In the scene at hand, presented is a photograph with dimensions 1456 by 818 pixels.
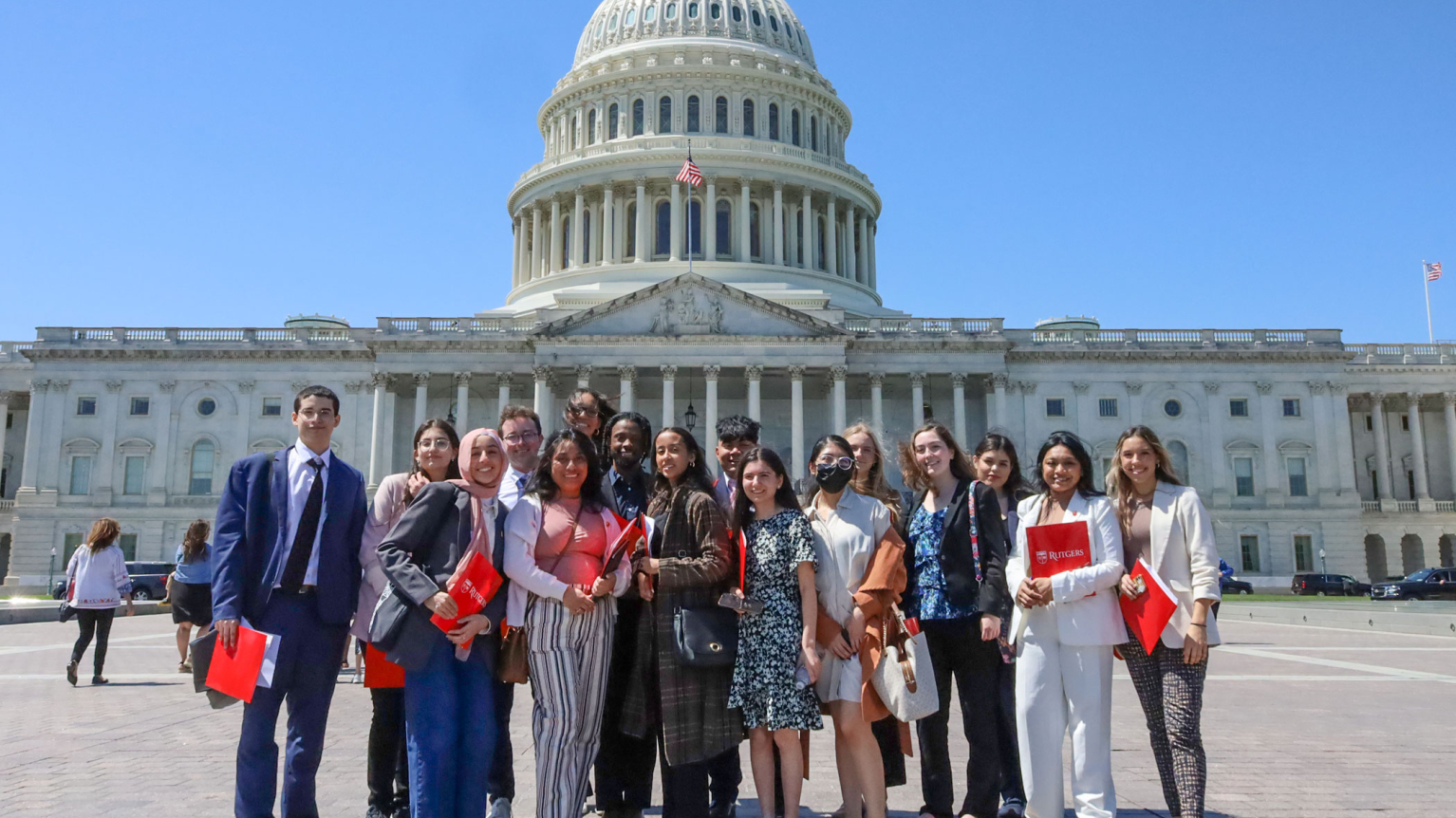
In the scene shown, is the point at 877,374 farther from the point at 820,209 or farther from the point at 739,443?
the point at 739,443

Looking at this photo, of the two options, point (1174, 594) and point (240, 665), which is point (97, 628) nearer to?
point (240, 665)

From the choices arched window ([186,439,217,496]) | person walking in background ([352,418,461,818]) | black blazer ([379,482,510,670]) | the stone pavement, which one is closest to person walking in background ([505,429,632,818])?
black blazer ([379,482,510,670])

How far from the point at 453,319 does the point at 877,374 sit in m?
22.7

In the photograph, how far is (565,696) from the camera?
738cm

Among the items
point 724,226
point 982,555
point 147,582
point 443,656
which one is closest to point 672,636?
point 443,656

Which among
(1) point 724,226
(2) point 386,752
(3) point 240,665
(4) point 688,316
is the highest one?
(1) point 724,226

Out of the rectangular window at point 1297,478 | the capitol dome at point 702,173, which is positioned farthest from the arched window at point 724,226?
the rectangular window at point 1297,478

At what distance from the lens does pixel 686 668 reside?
7.54 m

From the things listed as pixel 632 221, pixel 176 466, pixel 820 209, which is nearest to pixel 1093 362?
pixel 820 209

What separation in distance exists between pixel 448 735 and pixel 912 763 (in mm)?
5353

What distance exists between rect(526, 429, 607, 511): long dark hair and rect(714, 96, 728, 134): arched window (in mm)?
65978

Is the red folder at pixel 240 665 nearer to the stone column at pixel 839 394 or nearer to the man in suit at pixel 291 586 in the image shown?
the man in suit at pixel 291 586

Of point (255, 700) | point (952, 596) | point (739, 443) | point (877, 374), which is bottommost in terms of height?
point (255, 700)

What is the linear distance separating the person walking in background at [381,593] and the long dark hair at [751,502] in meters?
2.19
